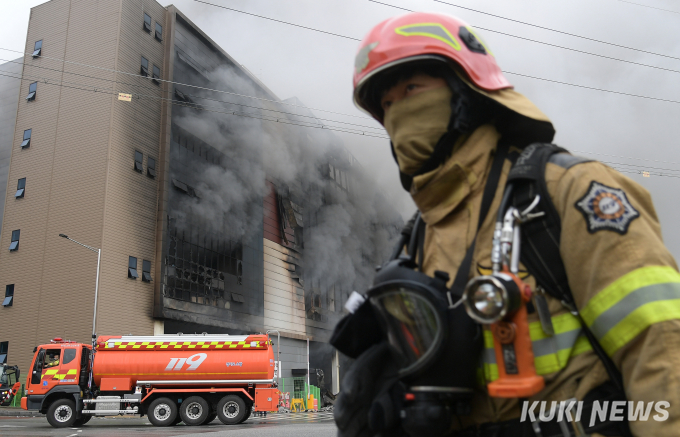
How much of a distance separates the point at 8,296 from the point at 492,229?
80.2ft

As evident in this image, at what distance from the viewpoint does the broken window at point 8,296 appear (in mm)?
21203

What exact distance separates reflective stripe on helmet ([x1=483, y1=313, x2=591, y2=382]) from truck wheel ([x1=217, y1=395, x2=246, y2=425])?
13321 millimetres

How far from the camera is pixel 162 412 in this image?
44.0ft

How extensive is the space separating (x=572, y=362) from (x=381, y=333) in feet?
1.72

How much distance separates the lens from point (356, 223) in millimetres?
37969

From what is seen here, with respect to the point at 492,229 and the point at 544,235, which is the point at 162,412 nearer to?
the point at 492,229

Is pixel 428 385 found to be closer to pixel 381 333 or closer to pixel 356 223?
pixel 381 333

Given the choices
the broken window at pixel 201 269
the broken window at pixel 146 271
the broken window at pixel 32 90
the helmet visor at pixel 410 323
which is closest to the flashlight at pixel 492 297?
the helmet visor at pixel 410 323

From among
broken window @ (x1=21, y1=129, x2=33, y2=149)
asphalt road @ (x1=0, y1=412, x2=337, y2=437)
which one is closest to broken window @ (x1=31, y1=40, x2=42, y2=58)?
broken window @ (x1=21, y1=129, x2=33, y2=149)

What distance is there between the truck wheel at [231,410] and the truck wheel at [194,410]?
342mm

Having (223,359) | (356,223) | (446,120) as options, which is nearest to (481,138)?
(446,120)

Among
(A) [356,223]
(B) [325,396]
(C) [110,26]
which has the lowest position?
(B) [325,396]

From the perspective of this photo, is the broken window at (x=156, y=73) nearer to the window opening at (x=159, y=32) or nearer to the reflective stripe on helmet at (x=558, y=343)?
the window opening at (x=159, y=32)

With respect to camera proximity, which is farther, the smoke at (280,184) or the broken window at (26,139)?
the smoke at (280,184)
